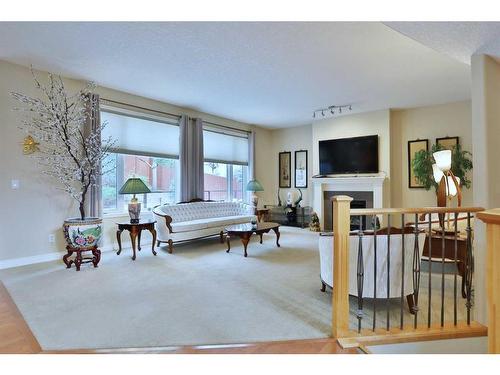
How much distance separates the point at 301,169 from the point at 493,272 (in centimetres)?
646

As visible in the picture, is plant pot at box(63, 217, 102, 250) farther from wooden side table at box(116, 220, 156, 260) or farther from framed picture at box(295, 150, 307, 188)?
framed picture at box(295, 150, 307, 188)

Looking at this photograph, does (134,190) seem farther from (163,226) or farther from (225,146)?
(225,146)

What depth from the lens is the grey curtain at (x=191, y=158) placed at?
577 cm

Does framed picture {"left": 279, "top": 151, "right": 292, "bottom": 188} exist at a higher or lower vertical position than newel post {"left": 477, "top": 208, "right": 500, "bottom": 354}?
higher

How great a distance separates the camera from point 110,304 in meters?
2.61

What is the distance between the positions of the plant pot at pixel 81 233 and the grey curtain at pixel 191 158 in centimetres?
211

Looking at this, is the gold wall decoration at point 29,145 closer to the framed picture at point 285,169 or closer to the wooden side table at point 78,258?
the wooden side table at point 78,258

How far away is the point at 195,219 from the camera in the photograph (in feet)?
18.1

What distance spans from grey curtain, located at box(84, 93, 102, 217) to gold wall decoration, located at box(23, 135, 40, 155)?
2.25ft

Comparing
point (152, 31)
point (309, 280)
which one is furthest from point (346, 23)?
point (309, 280)

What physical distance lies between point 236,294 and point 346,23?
9.58 ft

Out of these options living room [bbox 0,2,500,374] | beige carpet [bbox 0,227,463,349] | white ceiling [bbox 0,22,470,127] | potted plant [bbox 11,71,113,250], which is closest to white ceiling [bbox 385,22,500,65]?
living room [bbox 0,2,500,374]

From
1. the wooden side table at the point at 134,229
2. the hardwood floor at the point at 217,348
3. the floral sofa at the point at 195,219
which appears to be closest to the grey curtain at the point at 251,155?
the floral sofa at the point at 195,219

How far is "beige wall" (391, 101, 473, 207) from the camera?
217 inches
